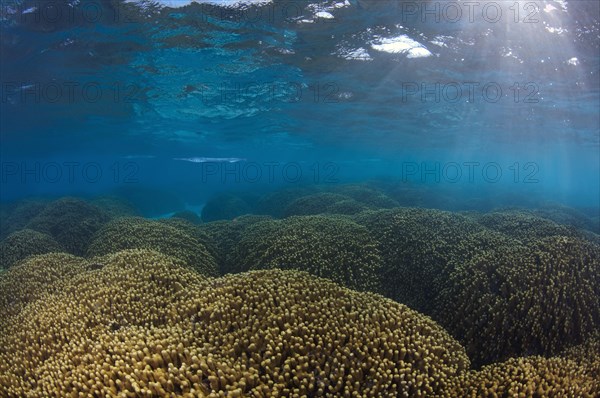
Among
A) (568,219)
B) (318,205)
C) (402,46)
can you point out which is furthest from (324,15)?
(568,219)

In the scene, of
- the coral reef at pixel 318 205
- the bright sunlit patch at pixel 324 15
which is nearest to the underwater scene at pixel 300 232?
the coral reef at pixel 318 205

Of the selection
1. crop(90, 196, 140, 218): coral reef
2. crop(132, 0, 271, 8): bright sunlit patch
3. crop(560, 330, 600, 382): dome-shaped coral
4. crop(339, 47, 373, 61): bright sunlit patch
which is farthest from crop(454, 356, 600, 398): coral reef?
crop(90, 196, 140, 218): coral reef

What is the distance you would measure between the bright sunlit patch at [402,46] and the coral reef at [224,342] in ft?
50.6

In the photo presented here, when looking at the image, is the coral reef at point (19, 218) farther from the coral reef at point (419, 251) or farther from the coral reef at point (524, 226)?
the coral reef at point (524, 226)

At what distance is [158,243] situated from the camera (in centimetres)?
910

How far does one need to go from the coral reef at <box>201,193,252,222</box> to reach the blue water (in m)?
7.43

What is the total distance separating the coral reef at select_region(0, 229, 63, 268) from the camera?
10328mm

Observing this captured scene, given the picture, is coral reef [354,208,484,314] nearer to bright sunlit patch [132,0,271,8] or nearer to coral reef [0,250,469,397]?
coral reef [0,250,469,397]

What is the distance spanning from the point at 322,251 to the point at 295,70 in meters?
15.9

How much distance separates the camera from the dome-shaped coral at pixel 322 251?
748 cm

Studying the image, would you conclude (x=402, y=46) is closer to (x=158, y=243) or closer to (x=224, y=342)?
(x=158, y=243)

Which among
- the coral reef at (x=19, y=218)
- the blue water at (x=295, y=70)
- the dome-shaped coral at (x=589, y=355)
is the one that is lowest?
the coral reef at (x=19, y=218)

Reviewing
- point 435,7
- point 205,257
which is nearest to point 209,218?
point 205,257

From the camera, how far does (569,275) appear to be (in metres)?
6.09
